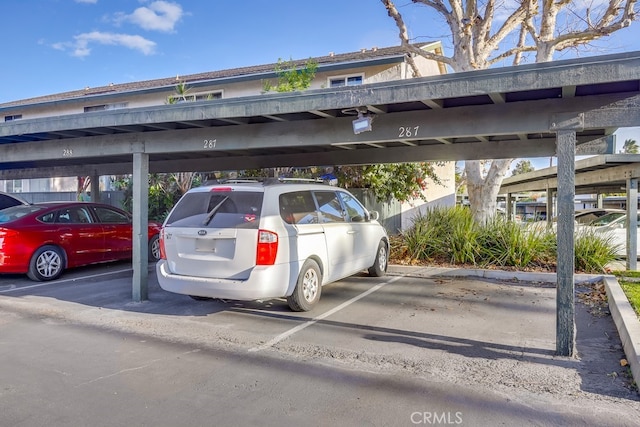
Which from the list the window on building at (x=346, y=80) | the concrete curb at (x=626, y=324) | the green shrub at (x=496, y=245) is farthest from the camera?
the window on building at (x=346, y=80)

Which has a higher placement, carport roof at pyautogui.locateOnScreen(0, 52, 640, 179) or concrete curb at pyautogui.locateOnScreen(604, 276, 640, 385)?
carport roof at pyautogui.locateOnScreen(0, 52, 640, 179)

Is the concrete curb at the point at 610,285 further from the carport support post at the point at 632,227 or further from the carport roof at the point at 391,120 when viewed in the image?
the carport roof at the point at 391,120

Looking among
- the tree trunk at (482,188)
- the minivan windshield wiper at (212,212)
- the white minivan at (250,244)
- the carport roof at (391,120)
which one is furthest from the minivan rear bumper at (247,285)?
the tree trunk at (482,188)

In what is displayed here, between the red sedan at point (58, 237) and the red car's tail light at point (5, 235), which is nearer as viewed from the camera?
the red car's tail light at point (5, 235)

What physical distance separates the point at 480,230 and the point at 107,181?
19.4 metres

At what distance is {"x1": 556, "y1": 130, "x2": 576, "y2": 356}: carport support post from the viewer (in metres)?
4.88

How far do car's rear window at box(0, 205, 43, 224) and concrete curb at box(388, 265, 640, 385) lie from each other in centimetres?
732

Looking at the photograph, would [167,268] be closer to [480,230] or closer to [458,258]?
[458,258]

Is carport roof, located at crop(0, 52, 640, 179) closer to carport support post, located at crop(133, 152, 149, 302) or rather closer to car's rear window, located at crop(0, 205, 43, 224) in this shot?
carport support post, located at crop(133, 152, 149, 302)

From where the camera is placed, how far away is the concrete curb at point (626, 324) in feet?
14.6

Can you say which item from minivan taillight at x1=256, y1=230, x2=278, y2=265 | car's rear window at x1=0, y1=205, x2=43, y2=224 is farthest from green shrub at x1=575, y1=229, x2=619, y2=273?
car's rear window at x1=0, y1=205, x2=43, y2=224

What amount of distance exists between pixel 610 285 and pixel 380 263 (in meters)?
3.97

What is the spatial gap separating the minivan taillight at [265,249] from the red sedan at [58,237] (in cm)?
545

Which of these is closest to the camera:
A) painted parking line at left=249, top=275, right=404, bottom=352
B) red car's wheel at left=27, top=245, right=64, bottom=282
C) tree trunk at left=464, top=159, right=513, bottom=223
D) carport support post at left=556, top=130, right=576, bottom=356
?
carport support post at left=556, top=130, right=576, bottom=356
